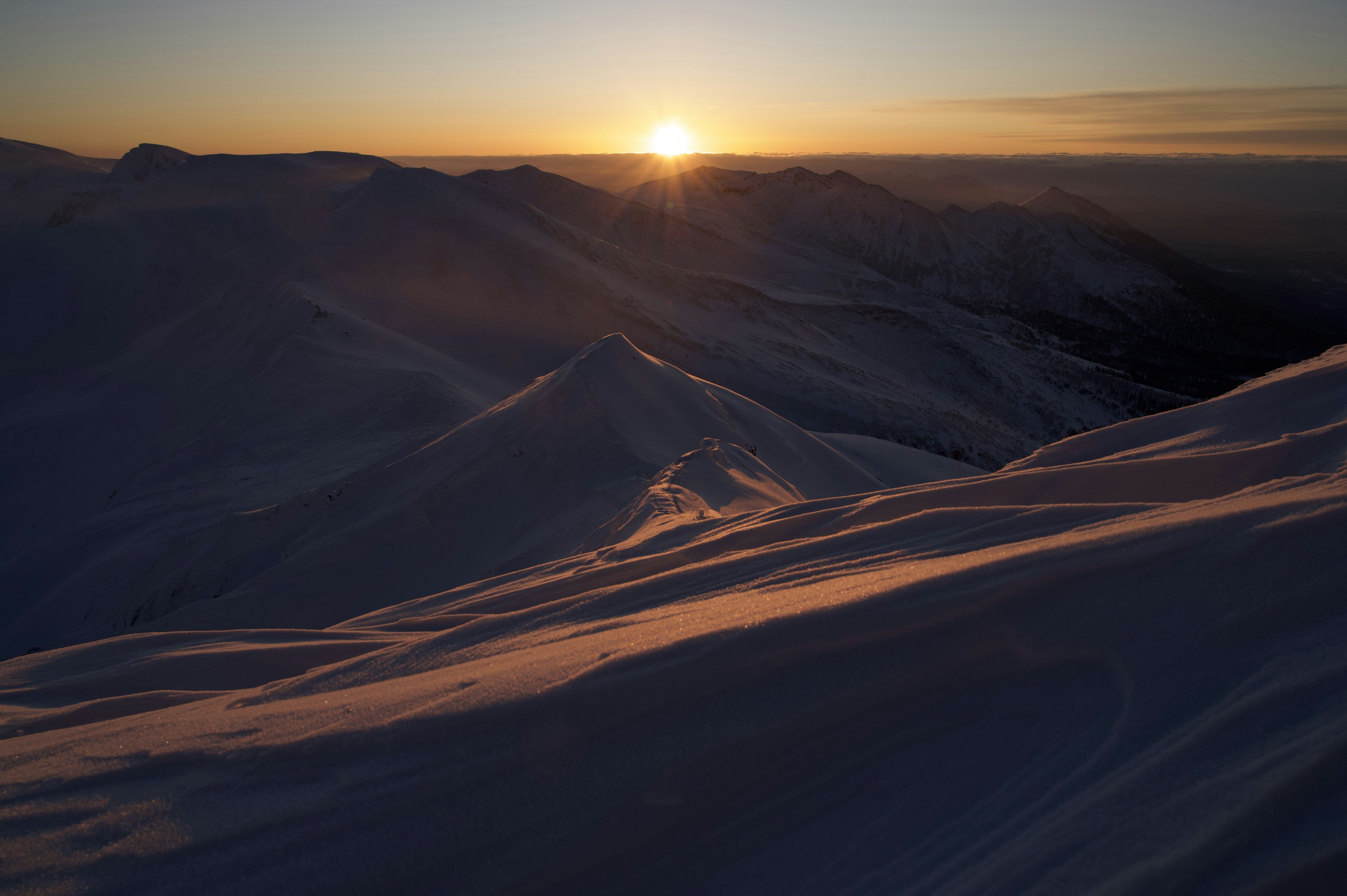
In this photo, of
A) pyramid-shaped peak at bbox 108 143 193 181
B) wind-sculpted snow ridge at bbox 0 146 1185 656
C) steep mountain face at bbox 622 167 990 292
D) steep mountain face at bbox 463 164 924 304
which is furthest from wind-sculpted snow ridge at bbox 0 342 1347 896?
steep mountain face at bbox 622 167 990 292

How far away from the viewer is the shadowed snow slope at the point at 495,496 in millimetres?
9211

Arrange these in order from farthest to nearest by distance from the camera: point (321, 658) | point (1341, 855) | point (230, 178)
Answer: point (230, 178), point (321, 658), point (1341, 855)

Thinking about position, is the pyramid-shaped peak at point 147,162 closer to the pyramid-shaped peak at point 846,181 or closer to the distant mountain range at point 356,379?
the distant mountain range at point 356,379

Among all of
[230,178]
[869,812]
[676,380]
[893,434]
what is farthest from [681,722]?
[230,178]

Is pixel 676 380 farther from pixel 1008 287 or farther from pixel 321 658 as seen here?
pixel 1008 287

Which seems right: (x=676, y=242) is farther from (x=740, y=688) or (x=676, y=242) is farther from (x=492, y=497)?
(x=740, y=688)

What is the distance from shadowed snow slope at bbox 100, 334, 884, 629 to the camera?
363 inches

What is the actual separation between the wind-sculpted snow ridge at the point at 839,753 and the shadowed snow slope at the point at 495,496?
214 inches

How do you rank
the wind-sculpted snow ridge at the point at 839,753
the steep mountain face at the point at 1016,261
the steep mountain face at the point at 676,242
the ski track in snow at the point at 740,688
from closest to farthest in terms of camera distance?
the wind-sculpted snow ridge at the point at 839,753 → the ski track in snow at the point at 740,688 → the steep mountain face at the point at 676,242 → the steep mountain face at the point at 1016,261

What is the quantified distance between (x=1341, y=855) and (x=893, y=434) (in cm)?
2601

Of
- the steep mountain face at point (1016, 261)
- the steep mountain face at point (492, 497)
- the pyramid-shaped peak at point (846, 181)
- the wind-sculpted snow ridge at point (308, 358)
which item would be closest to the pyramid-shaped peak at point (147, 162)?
the wind-sculpted snow ridge at point (308, 358)

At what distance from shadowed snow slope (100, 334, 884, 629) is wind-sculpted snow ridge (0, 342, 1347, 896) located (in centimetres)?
544

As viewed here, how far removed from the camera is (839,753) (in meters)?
2.42

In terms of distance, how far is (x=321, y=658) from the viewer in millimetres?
4664
